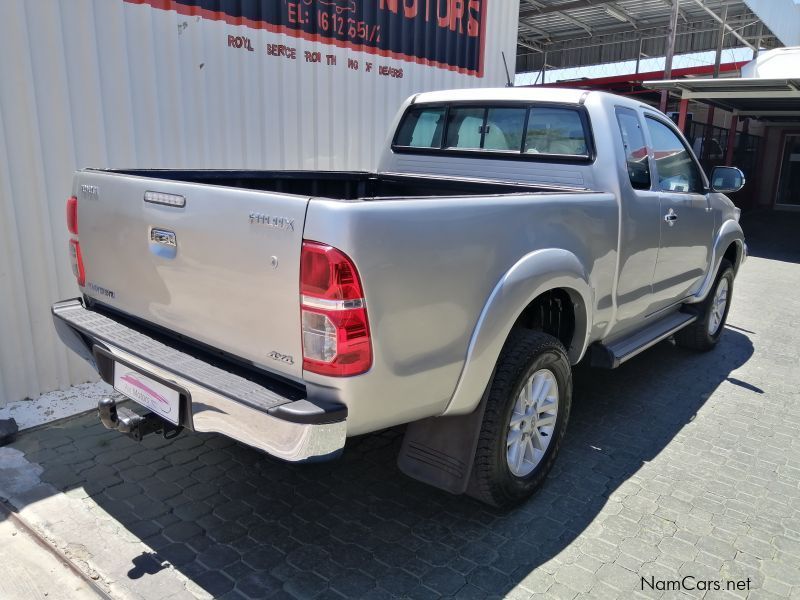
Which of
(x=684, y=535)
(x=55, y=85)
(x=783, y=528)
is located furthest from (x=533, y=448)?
(x=55, y=85)

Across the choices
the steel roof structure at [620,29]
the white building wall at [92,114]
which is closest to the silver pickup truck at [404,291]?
the white building wall at [92,114]

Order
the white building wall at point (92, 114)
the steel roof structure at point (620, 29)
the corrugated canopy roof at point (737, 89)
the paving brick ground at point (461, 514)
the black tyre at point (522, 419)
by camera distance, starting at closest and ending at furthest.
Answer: the paving brick ground at point (461, 514) < the black tyre at point (522, 419) < the white building wall at point (92, 114) < the corrugated canopy roof at point (737, 89) < the steel roof structure at point (620, 29)

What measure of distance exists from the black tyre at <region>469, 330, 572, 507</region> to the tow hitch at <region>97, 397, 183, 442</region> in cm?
137

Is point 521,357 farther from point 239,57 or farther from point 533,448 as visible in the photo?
point 239,57

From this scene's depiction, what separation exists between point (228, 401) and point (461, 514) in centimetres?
139

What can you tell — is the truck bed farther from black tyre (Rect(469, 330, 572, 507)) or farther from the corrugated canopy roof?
the corrugated canopy roof

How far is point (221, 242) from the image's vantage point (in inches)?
93.3

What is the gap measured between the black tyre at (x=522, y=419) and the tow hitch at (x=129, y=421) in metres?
1.37

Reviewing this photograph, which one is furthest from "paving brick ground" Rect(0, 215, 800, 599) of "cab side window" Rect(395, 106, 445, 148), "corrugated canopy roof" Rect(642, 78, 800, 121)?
"corrugated canopy roof" Rect(642, 78, 800, 121)

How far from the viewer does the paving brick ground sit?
104 inches

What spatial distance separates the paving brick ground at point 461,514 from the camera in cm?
265

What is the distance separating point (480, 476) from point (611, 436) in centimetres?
146

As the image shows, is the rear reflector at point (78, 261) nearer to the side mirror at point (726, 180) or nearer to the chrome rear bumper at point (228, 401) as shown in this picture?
the chrome rear bumper at point (228, 401)

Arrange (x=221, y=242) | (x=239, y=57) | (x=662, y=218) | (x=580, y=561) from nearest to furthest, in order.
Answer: (x=221, y=242), (x=580, y=561), (x=662, y=218), (x=239, y=57)
